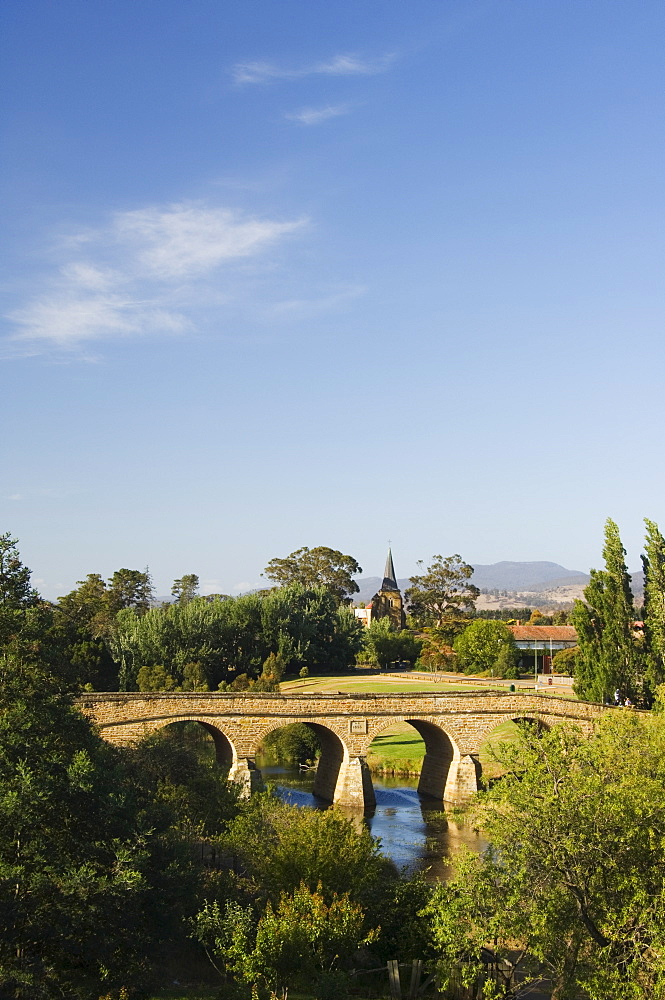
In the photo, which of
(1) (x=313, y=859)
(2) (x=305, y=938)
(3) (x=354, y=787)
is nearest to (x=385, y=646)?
(3) (x=354, y=787)

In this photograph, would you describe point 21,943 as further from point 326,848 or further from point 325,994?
point 326,848

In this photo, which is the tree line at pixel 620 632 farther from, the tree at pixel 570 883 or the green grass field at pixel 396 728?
the tree at pixel 570 883

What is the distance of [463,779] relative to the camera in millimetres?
54812

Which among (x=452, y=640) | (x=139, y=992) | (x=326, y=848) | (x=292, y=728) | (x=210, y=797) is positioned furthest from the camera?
(x=452, y=640)

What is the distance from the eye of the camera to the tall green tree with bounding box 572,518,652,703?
2265 inches

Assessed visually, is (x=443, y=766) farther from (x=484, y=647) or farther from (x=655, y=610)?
(x=484, y=647)

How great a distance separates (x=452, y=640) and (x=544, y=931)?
313ft

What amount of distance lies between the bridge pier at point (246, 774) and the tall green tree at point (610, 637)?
22.0 metres

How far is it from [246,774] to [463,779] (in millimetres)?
13024

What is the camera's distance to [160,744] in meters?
36.8

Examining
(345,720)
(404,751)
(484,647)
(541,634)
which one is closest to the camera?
(345,720)

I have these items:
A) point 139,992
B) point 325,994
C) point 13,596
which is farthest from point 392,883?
point 13,596

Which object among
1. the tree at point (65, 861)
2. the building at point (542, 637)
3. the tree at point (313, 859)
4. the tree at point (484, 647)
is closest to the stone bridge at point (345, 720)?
the tree at point (313, 859)

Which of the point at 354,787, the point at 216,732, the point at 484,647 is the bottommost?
Answer: the point at 354,787
